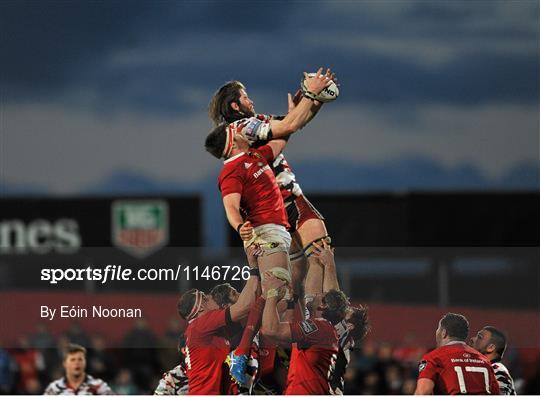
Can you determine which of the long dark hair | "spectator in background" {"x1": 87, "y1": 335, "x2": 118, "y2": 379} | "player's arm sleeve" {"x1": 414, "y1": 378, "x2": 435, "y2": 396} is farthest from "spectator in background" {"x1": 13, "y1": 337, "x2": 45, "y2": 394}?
the long dark hair

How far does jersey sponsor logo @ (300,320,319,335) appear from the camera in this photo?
10664 millimetres

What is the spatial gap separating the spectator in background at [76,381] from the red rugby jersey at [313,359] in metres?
3.91

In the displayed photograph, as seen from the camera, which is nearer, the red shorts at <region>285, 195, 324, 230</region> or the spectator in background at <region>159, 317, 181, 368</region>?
the red shorts at <region>285, 195, 324, 230</region>

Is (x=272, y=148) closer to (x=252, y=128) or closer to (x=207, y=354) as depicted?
(x=252, y=128)

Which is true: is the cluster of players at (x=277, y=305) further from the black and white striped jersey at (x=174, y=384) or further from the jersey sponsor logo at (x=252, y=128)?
the black and white striped jersey at (x=174, y=384)

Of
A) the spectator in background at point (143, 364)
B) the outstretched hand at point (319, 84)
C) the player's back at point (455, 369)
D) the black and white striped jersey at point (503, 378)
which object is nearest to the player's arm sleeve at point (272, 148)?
the outstretched hand at point (319, 84)

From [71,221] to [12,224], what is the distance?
186 cm

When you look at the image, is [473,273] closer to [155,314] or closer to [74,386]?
[155,314]

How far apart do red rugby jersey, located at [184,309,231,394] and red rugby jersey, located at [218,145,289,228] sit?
1488mm

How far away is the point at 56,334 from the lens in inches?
713

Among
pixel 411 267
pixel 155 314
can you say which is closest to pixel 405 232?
pixel 411 267

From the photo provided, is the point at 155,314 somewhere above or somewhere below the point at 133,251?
below

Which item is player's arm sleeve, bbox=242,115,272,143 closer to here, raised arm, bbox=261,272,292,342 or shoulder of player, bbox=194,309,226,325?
raised arm, bbox=261,272,292,342

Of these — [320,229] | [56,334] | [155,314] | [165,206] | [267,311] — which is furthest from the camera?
[165,206]
